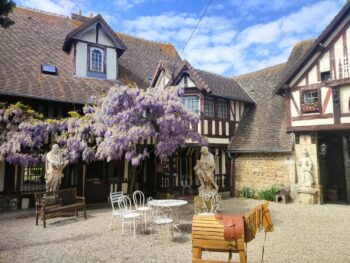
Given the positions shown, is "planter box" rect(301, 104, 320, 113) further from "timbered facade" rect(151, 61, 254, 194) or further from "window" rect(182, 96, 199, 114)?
"window" rect(182, 96, 199, 114)

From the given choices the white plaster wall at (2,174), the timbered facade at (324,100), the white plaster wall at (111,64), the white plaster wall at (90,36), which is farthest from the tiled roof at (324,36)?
the white plaster wall at (2,174)

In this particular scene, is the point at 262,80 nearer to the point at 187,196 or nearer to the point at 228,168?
the point at 228,168

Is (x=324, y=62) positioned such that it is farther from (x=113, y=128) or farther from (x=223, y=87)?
(x=113, y=128)

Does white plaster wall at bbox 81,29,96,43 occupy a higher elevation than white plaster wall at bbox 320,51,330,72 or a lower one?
higher

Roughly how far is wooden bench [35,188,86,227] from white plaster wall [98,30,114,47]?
24.5ft

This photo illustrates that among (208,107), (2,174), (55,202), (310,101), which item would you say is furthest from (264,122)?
(2,174)

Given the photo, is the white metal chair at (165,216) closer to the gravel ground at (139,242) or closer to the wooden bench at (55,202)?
the gravel ground at (139,242)

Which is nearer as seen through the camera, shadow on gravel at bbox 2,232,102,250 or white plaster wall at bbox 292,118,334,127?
shadow on gravel at bbox 2,232,102,250

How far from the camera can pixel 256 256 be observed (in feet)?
17.3

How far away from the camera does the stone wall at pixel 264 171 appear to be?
11836 mm

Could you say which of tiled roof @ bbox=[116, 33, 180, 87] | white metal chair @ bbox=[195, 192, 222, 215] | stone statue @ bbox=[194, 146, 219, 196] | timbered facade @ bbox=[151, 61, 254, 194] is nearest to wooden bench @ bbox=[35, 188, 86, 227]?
white metal chair @ bbox=[195, 192, 222, 215]

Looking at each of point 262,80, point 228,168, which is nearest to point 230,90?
point 262,80

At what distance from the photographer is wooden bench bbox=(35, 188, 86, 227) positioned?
7.70 metres

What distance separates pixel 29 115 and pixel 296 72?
10.4 meters
